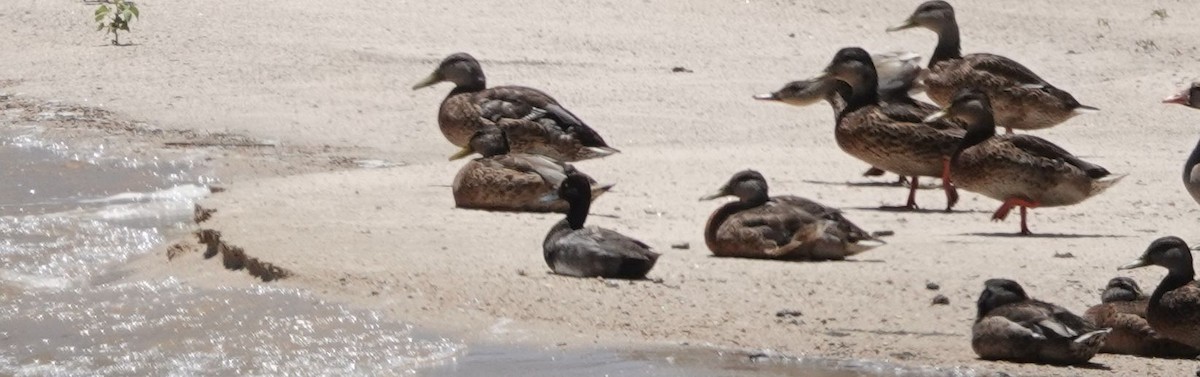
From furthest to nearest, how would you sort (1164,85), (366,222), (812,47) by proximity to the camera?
(812,47) < (1164,85) < (366,222)

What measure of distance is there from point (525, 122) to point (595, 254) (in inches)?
129

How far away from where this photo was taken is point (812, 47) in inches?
599

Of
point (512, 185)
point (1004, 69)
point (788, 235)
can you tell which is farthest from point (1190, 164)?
point (512, 185)

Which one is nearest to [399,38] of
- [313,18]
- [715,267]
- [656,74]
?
[313,18]

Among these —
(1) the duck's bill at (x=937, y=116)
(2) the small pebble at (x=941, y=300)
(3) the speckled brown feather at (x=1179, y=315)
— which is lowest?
(2) the small pebble at (x=941, y=300)

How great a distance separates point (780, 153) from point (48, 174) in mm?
4019

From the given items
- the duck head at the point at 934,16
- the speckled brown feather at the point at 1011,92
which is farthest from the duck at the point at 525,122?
the duck head at the point at 934,16

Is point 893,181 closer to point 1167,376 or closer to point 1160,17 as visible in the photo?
point 1167,376

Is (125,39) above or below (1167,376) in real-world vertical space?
below

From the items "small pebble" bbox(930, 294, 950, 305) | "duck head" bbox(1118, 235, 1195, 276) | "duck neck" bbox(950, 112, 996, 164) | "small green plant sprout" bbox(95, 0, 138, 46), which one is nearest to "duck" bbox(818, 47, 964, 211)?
"duck neck" bbox(950, 112, 996, 164)

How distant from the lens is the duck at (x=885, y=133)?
1049 cm

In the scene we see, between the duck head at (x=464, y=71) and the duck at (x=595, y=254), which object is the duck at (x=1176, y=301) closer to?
the duck at (x=595, y=254)

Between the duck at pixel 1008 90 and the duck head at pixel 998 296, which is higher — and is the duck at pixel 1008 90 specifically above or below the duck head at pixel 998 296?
below

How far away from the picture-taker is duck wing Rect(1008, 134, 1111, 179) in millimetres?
9633
